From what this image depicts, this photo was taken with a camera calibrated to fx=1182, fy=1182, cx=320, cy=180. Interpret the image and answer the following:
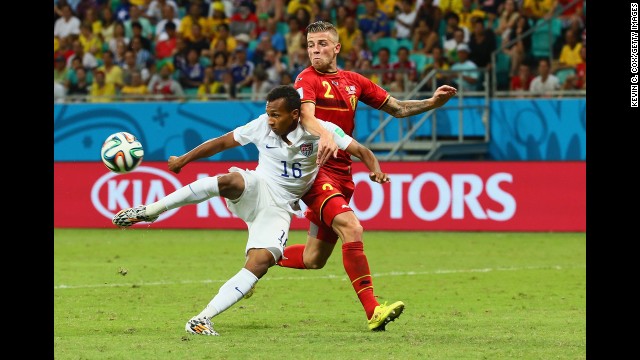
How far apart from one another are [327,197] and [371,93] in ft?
4.07

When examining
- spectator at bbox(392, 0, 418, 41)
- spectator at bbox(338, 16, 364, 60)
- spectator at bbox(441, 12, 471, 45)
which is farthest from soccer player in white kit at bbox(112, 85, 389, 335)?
spectator at bbox(392, 0, 418, 41)

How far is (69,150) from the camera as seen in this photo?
2295 cm

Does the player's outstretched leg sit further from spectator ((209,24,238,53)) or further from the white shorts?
spectator ((209,24,238,53))

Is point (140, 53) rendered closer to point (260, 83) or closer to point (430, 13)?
point (260, 83)

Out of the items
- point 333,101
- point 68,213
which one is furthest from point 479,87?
point 333,101

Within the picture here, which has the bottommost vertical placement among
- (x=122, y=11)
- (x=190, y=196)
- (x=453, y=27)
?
(x=190, y=196)

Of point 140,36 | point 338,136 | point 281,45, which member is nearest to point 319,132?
point 338,136

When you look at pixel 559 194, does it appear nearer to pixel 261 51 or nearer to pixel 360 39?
pixel 360 39

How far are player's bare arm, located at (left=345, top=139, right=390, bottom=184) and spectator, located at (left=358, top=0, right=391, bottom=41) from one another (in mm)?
13516

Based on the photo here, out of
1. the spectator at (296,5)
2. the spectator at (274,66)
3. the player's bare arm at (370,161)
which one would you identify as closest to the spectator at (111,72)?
the spectator at (274,66)

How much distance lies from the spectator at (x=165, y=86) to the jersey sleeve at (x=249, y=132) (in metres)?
13.3

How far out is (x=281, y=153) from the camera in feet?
30.0

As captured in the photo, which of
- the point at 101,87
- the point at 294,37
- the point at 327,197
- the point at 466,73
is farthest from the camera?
the point at 101,87
